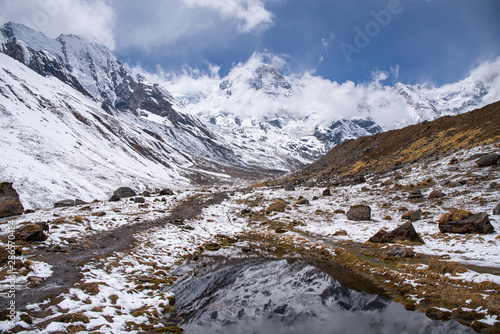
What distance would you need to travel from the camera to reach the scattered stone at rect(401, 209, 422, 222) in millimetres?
Answer: 21906

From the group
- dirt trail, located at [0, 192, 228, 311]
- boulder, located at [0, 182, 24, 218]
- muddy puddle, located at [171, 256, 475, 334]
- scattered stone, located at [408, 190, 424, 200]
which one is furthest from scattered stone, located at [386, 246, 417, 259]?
boulder, located at [0, 182, 24, 218]

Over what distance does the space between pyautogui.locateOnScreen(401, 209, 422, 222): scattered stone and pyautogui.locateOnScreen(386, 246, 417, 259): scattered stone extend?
7998mm

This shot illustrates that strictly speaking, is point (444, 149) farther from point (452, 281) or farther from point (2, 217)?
point (2, 217)

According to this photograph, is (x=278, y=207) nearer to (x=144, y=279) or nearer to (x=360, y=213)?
(x=360, y=213)

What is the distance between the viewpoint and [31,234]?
1570 centimetres

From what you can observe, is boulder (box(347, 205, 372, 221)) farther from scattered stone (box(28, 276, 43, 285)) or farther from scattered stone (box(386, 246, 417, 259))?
scattered stone (box(28, 276, 43, 285))

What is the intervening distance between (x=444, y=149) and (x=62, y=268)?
170ft

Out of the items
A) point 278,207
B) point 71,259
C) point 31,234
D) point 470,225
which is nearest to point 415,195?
point 470,225

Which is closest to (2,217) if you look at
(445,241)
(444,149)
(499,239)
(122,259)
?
(122,259)

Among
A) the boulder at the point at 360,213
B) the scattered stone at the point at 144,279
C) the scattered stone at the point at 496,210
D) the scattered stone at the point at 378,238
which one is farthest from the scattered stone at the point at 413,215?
the scattered stone at the point at 144,279

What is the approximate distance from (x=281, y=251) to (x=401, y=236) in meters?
9.15

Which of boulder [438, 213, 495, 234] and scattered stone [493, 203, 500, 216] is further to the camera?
scattered stone [493, 203, 500, 216]

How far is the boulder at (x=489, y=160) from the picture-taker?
1069 inches

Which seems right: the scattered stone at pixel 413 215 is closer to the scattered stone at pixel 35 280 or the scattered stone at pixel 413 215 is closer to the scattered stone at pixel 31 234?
the scattered stone at pixel 35 280
